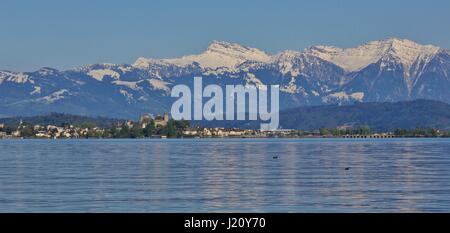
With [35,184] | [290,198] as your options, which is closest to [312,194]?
[290,198]

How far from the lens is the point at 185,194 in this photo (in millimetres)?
44656

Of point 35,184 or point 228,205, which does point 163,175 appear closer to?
point 35,184

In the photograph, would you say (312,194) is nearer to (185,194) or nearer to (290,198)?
(290,198)

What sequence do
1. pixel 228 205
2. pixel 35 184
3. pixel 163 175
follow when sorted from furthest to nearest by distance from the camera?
pixel 163 175 < pixel 35 184 < pixel 228 205

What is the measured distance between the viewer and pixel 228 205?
127ft

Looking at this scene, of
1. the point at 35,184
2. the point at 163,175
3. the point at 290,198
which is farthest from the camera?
the point at 163,175
